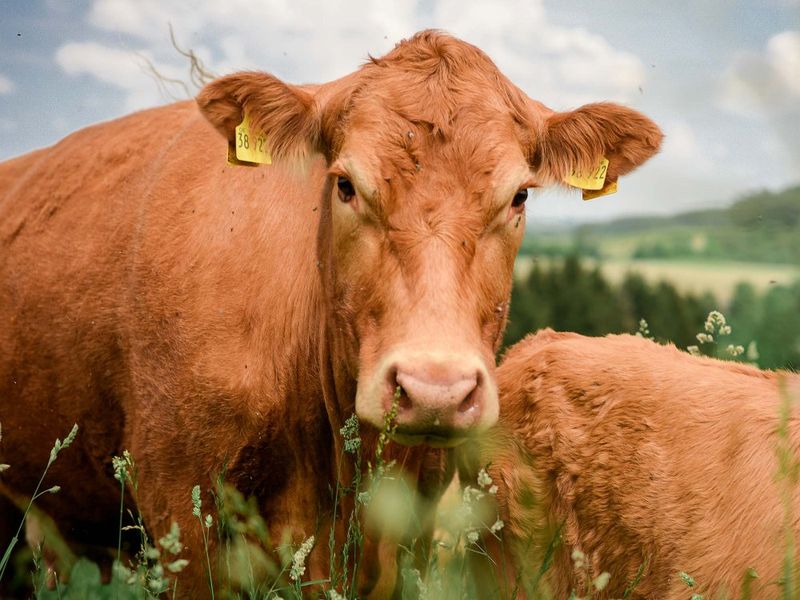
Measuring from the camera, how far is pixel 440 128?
3057mm

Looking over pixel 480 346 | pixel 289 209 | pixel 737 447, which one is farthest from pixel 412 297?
pixel 737 447

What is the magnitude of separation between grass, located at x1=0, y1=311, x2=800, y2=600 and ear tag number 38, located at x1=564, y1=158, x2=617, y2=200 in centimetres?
75

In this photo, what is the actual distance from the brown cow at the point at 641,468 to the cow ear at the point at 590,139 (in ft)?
3.03

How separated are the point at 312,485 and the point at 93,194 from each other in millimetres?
2265

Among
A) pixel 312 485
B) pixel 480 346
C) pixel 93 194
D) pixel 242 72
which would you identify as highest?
pixel 242 72

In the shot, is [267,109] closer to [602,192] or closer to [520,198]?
[520,198]

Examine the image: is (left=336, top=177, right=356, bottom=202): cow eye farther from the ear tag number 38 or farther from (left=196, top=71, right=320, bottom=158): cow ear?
the ear tag number 38

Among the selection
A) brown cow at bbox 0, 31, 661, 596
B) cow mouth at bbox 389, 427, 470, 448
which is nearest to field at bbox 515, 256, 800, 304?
brown cow at bbox 0, 31, 661, 596

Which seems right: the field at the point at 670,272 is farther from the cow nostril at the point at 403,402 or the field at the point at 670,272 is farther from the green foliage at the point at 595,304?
the cow nostril at the point at 403,402

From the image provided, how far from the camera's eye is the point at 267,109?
3.57 m

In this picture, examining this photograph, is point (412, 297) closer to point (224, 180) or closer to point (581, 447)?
point (581, 447)

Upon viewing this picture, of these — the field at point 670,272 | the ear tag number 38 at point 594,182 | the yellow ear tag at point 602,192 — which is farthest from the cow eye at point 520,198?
the field at point 670,272

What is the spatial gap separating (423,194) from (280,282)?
1.05 m

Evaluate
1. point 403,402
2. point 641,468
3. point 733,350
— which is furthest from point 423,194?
point 733,350
